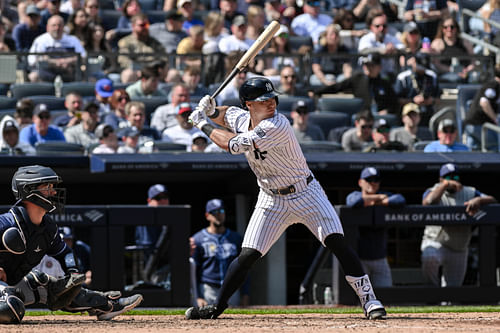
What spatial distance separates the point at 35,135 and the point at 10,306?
4.08 m

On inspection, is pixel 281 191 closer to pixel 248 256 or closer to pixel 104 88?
pixel 248 256

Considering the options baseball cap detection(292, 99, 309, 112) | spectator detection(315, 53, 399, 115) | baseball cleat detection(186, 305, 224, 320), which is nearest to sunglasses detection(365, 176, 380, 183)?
baseball cap detection(292, 99, 309, 112)

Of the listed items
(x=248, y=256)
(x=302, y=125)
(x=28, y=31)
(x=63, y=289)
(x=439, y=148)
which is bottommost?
(x=63, y=289)

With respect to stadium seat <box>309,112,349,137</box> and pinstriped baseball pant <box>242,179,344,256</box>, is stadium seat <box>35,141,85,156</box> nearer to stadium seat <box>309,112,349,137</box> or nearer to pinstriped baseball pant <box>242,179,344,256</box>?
stadium seat <box>309,112,349,137</box>

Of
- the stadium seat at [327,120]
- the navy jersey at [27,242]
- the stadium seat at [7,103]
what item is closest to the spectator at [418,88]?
the stadium seat at [327,120]

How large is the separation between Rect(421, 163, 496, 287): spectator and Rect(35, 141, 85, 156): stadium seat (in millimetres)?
3259

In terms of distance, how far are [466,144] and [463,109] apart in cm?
47

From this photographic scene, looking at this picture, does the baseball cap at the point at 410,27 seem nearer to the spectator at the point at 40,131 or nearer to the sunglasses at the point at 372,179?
the sunglasses at the point at 372,179

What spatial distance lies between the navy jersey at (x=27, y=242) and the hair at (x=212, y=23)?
5.97m

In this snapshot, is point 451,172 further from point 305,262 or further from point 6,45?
point 6,45

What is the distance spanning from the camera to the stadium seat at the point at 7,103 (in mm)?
10047

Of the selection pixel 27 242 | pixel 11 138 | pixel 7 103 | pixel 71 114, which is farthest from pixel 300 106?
pixel 27 242

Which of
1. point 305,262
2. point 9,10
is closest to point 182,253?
point 305,262

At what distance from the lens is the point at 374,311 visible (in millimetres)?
6008
